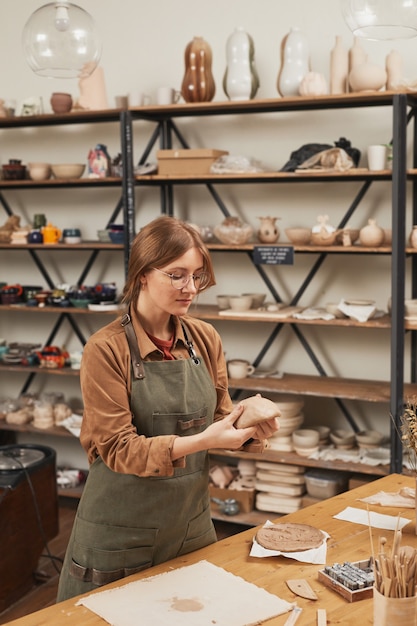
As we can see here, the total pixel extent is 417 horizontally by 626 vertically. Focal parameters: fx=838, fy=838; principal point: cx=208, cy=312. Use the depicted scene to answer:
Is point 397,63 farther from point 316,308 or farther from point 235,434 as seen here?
point 235,434

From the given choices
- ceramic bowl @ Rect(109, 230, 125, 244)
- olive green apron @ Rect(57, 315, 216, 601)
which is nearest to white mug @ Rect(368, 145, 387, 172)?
ceramic bowl @ Rect(109, 230, 125, 244)

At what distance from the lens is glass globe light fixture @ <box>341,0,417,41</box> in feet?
6.18

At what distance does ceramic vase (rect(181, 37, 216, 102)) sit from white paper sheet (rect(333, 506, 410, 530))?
9.10 feet

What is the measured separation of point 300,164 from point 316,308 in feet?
2.61

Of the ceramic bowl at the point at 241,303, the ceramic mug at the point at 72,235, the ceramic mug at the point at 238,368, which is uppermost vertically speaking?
the ceramic mug at the point at 72,235

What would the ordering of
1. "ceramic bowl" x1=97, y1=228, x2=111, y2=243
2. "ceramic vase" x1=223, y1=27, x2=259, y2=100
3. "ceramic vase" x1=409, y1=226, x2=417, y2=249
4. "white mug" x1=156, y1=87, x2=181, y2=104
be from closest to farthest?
"ceramic vase" x1=409, y1=226, x2=417, y2=249 < "ceramic vase" x1=223, y1=27, x2=259, y2=100 < "white mug" x1=156, y1=87, x2=181, y2=104 < "ceramic bowl" x1=97, y1=228, x2=111, y2=243

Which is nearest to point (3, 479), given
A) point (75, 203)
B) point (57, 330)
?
point (57, 330)

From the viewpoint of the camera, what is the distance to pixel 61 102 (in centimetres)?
500

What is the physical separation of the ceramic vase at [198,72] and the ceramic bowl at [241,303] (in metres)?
1.11

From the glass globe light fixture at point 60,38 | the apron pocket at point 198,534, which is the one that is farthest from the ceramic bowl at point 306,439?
the glass globe light fixture at point 60,38

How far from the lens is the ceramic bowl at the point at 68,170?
5.09 m

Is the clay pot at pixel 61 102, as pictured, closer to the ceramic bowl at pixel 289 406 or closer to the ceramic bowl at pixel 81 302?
the ceramic bowl at pixel 81 302

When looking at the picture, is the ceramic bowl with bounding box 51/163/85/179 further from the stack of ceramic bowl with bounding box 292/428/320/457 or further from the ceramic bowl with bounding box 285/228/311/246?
the stack of ceramic bowl with bounding box 292/428/320/457

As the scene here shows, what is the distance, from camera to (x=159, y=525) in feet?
7.45
